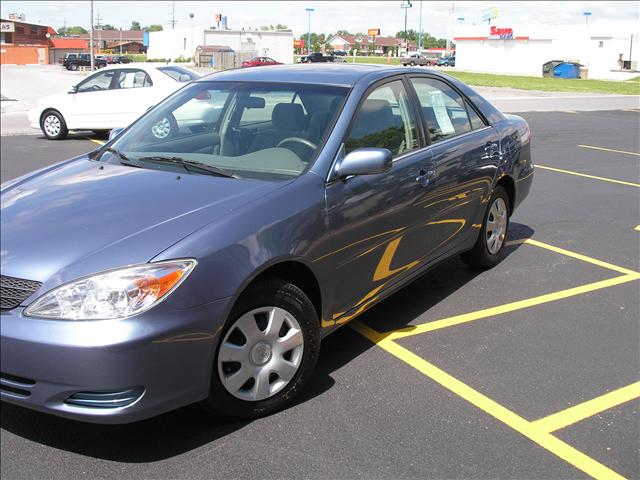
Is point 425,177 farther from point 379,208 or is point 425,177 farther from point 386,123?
point 379,208

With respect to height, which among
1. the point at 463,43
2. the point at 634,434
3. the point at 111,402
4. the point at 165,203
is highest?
the point at 463,43

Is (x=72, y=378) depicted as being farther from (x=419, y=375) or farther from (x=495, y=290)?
(x=495, y=290)

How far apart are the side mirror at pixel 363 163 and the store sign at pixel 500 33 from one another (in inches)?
3182

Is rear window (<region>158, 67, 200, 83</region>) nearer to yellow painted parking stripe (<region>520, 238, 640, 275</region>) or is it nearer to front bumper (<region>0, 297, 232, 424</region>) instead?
yellow painted parking stripe (<region>520, 238, 640, 275</region>)

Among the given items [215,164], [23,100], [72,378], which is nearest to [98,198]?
[215,164]

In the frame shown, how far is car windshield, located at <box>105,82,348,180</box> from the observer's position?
366cm

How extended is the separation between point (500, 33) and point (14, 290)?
8334 cm

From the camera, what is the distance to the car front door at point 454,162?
4.46 m

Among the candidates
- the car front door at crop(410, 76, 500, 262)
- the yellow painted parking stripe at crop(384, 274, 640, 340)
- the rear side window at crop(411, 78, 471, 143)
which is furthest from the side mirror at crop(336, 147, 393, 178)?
the yellow painted parking stripe at crop(384, 274, 640, 340)

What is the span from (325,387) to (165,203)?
4.25 ft

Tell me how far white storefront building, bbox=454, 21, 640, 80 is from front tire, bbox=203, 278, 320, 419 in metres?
65.5

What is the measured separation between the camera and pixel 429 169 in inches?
169

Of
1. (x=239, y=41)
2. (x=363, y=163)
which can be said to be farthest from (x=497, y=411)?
(x=239, y=41)

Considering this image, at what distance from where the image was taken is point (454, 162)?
15.2 ft
